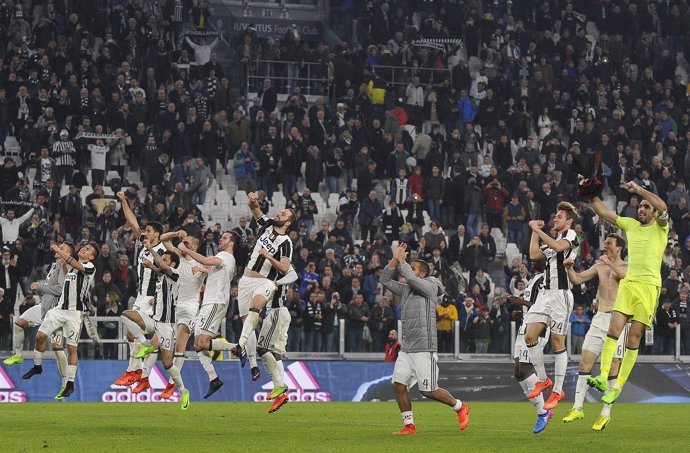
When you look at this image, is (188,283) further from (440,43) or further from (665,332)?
(440,43)

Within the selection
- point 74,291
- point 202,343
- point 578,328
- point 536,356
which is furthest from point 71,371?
point 578,328

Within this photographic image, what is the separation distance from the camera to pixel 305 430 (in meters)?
18.8

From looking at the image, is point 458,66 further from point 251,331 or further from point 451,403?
point 451,403

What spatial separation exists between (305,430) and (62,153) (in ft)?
63.5

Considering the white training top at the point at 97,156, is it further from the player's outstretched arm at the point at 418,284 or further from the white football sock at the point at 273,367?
the player's outstretched arm at the point at 418,284

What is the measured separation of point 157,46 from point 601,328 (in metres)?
22.8

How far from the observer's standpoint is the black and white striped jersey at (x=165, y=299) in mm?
24406

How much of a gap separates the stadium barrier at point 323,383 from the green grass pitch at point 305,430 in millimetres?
2948

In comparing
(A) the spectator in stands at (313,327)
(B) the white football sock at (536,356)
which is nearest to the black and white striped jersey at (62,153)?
(A) the spectator in stands at (313,327)

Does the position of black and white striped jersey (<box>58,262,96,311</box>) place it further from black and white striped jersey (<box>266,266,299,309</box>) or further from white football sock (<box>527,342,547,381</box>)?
white football sock (<box>527,342,547,381</box>)

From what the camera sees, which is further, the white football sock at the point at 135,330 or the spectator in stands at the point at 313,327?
the spectator in stands at the point at 313,327

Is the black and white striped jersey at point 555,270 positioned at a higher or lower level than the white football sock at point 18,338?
higher

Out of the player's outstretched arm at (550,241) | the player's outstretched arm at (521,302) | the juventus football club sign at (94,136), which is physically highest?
the juventus football club sign at (94,136)

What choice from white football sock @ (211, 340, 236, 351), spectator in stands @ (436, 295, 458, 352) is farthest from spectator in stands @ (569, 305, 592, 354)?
white football sock @ (211, 340, 236, 351)
